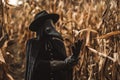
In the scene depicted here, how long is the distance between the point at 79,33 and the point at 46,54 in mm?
962

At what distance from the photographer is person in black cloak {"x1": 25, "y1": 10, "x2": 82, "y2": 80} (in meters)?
1.51

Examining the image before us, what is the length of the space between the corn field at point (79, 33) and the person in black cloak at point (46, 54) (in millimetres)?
676

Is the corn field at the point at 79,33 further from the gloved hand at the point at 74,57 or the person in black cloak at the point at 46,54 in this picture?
the gloved hand at the point at 74,57

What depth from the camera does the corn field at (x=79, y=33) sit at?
92.2 inches

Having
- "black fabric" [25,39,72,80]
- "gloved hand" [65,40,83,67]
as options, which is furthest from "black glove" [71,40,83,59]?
"black fabric" [25,39,72,80]

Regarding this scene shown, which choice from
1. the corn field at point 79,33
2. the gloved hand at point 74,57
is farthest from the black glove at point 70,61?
the corn field at point 79,33

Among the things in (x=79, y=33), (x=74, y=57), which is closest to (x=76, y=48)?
(x=74, y=57)

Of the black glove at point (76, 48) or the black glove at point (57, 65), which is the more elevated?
the black glove at point (76, 48)

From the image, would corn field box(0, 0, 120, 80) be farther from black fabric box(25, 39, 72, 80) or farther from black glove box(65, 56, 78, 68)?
black glove box(65, 56, 78, 68)

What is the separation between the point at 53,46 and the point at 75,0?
1204 mm

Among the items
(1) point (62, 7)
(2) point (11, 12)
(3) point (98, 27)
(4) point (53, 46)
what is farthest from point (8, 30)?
(4) point (53, 46)

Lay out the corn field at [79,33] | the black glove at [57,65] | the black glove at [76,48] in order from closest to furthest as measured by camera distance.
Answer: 1. the black glove at [76,48]
2. the black glove at [57,65]
3. the corn field at [79,33]

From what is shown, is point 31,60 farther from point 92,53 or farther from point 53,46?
point 92,53

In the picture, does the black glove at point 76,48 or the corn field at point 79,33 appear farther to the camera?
the corn field at point 79,33
